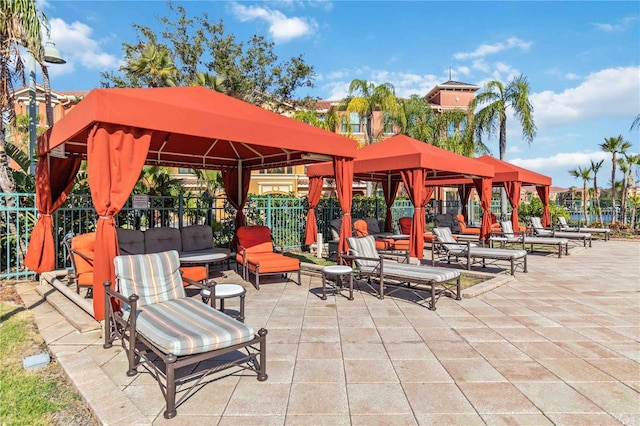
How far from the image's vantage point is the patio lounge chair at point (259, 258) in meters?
6.68

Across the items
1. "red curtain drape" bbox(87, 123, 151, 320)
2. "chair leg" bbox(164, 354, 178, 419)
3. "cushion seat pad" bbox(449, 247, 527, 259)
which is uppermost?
"red curtain drape" bbox(87, 123, 151, 320)

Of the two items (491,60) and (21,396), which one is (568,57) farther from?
(21,396)

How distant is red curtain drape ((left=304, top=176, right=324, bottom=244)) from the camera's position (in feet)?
35.6

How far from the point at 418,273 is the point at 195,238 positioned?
498 cm

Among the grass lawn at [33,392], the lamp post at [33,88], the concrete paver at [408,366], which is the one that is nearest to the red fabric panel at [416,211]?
the concrete paver at [408,366]

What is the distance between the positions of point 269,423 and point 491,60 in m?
11.5

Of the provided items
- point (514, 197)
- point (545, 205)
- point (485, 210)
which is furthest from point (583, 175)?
point (485, 210)

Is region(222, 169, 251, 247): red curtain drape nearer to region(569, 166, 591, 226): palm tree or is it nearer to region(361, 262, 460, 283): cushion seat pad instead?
region(361, 262, 460, 283): cushion seat pad

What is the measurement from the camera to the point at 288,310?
209 inches

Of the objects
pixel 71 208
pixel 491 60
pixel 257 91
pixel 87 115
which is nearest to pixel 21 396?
pixel 87 115

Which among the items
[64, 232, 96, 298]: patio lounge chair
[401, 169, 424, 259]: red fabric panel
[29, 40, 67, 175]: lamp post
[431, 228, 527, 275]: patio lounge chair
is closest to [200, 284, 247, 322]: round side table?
[64, 232, 96, 298]: patio lounge chair

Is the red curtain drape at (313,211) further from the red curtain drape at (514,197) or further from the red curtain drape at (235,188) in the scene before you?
the red curtain drape at (514,197)

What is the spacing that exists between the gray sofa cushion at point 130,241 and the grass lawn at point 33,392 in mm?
2724

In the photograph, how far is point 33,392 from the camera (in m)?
3.01
